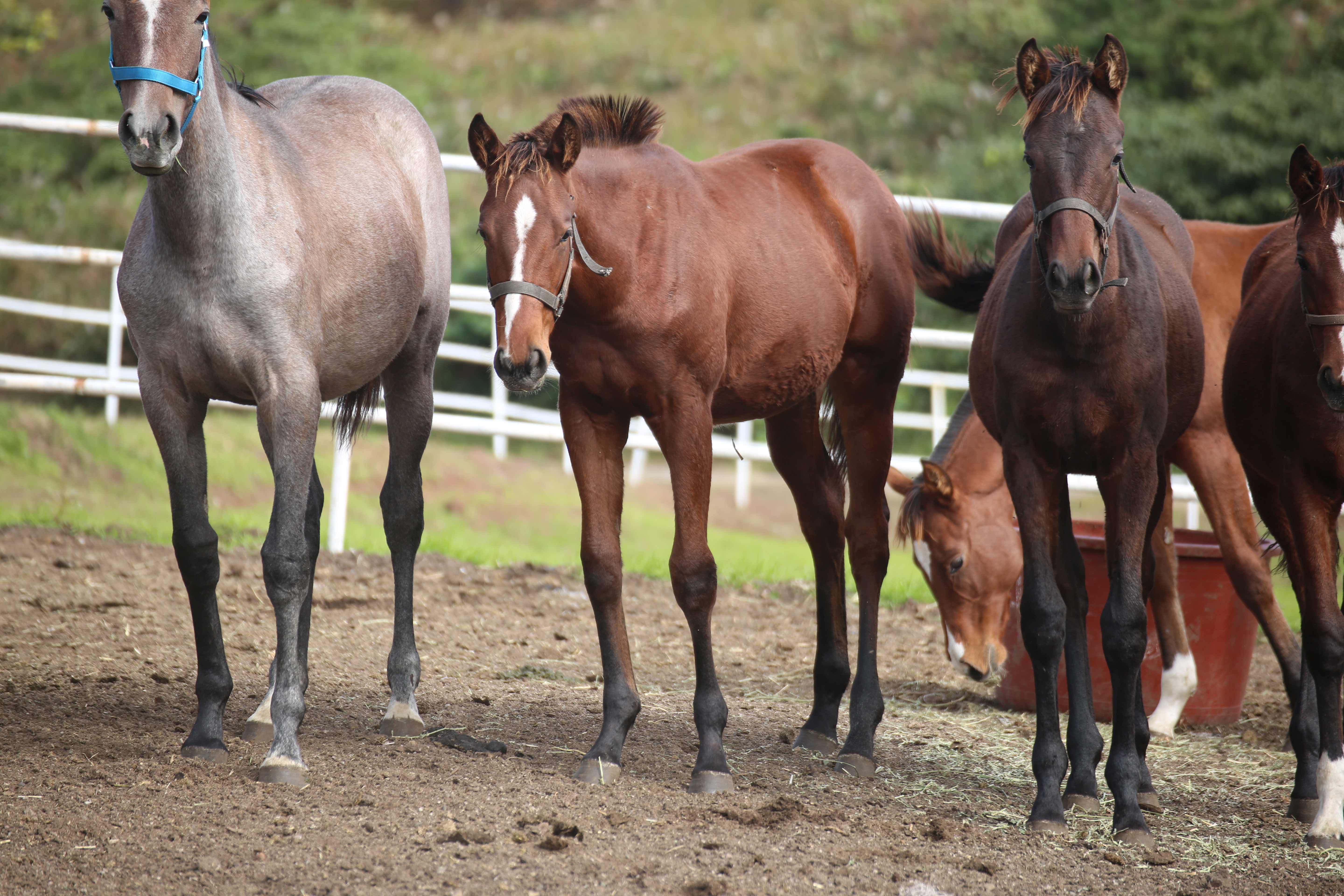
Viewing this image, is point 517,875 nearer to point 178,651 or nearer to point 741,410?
point 741,410

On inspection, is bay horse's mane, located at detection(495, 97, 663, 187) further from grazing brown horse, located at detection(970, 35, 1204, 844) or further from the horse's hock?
the horse's hock

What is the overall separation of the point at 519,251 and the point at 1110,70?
5.67 ft

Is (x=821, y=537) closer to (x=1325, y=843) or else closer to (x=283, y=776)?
(x=1325, y=843)

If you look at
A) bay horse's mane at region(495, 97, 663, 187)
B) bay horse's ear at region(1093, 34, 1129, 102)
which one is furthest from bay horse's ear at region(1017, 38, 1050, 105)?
bay horse's mane at region(495, 97, 663, 187)

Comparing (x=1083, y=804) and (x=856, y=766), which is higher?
(x=1083, y=804)

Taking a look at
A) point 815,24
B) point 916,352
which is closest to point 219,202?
point 916,352

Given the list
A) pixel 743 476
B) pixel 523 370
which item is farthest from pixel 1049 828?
pixel 743 476

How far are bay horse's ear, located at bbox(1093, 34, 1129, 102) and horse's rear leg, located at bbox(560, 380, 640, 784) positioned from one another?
67.1 inches

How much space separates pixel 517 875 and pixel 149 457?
269 inches

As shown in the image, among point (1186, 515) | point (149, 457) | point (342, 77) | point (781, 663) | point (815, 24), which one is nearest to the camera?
Result: point (342, 77)

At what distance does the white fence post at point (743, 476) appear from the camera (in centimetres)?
990

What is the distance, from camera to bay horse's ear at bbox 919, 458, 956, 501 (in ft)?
17.4

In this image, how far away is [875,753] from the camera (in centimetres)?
444

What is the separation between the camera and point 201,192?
3467 mm
